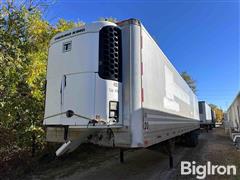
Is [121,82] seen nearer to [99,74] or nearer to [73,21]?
[99,74]

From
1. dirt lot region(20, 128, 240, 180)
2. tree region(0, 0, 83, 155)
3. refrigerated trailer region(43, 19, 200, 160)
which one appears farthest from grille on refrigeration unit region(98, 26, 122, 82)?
tree region(0, 0, 83, 155)

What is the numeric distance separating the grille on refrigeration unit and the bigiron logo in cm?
388

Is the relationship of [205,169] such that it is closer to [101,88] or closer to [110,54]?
[101,88]

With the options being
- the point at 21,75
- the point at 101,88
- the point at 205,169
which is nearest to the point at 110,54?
the point at 101,88

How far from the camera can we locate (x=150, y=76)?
4586 mm

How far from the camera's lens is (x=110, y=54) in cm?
394

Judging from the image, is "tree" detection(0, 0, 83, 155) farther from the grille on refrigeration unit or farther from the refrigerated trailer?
the grille on refrigeration unit

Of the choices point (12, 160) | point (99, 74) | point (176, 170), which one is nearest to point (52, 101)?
point (99, 74)

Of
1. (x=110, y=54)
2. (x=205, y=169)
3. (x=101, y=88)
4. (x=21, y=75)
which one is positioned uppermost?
(x=21, y=75)

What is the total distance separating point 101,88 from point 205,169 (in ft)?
16.1

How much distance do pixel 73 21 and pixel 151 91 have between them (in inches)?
311

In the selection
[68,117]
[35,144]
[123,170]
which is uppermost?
[68,117]

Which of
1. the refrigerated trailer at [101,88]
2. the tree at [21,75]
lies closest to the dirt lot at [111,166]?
the tree at [21,75]

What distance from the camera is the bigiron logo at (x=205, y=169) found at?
6.22m
